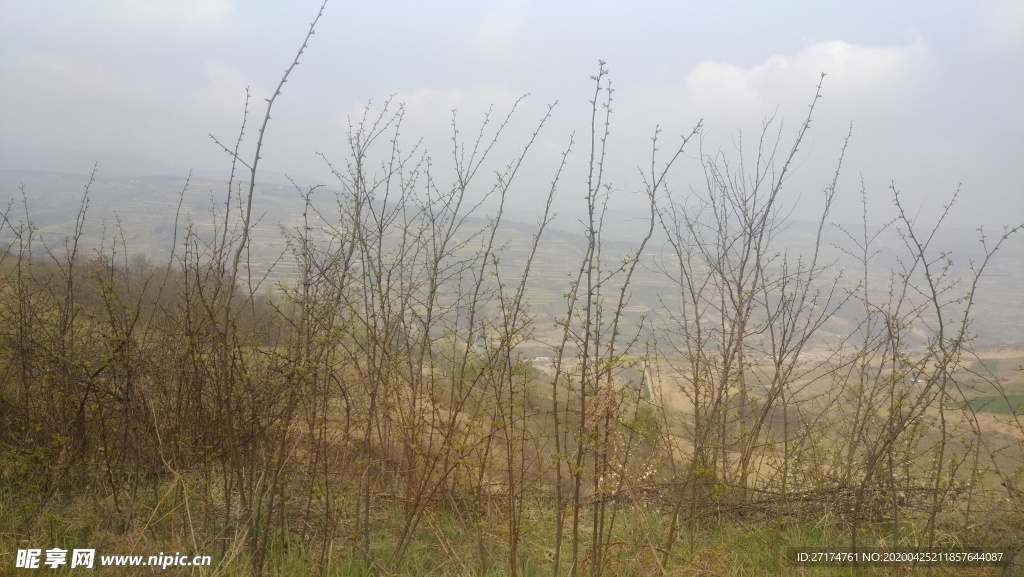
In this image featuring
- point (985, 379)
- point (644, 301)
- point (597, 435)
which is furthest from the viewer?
point (644, 301)

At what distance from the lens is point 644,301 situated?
260 inches

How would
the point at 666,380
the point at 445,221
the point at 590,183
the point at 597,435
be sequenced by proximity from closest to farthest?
the point at 597,435, the point at 590,183, the point at 445,221, the point at 666,380

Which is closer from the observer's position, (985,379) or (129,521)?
(129,521)

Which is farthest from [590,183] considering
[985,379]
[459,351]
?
[985,379]

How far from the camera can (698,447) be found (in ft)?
9.41

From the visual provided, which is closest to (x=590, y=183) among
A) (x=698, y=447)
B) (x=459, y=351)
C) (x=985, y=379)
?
(x=698, y=447)

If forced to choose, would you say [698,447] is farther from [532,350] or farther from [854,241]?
[854,241]

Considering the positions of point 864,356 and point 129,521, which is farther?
point 864,356

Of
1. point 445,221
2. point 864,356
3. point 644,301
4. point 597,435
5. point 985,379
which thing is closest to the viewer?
point 597,435

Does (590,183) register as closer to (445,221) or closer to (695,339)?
(445,221)

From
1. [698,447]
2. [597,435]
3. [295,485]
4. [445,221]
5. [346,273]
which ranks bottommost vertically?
[295,485]

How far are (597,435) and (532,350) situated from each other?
7.21 feet

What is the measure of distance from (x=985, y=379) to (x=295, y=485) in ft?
15.0

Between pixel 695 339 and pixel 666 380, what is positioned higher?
pixel 695 339
